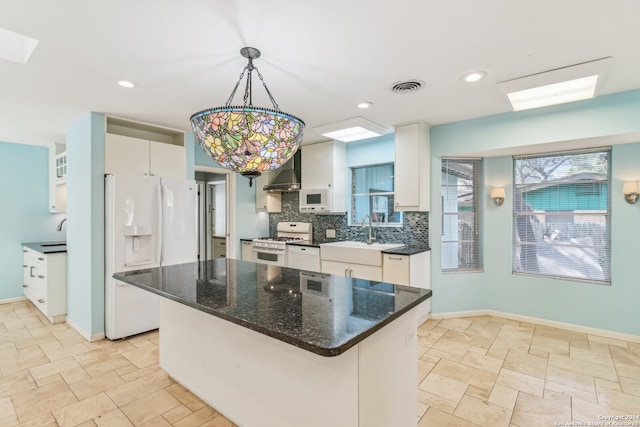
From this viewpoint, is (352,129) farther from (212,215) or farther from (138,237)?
(212,215)

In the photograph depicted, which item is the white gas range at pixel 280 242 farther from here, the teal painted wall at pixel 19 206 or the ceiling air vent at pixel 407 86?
the teal painted wall at pixel 19 206

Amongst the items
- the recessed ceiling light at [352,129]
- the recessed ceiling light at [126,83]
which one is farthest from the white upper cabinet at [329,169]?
the recessed ceiling light at [126,83]

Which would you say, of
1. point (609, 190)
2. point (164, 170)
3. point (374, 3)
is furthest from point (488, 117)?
point (164, 170)

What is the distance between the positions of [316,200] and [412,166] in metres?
1.54

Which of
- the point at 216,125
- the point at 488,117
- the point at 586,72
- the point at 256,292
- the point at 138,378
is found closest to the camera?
the point at 216,125

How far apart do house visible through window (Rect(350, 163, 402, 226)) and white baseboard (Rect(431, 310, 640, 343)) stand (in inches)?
53.6

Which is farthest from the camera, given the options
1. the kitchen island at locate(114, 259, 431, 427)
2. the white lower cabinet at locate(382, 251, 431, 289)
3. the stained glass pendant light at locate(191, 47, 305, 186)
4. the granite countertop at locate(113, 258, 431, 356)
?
the white lower cabinet at locate(382, 251, 431, 289)

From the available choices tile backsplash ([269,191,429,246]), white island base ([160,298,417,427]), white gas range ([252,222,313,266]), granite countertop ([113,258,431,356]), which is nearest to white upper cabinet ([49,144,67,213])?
white gas range ([252,222,313,266])

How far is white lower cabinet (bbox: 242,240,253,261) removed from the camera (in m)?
5.18

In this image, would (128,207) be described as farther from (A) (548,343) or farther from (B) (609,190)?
(B) (609,190)

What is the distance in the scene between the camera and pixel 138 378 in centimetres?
260

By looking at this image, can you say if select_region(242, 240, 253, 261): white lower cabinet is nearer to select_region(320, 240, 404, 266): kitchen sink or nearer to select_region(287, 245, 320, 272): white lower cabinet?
select_region(287, 245, 320, 272): white lower cabinet

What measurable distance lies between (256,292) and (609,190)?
3.90 meters

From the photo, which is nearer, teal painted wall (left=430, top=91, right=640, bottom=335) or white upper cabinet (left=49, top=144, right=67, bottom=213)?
teal painted wall (left=430, top=91, right=640, bottom=335)
